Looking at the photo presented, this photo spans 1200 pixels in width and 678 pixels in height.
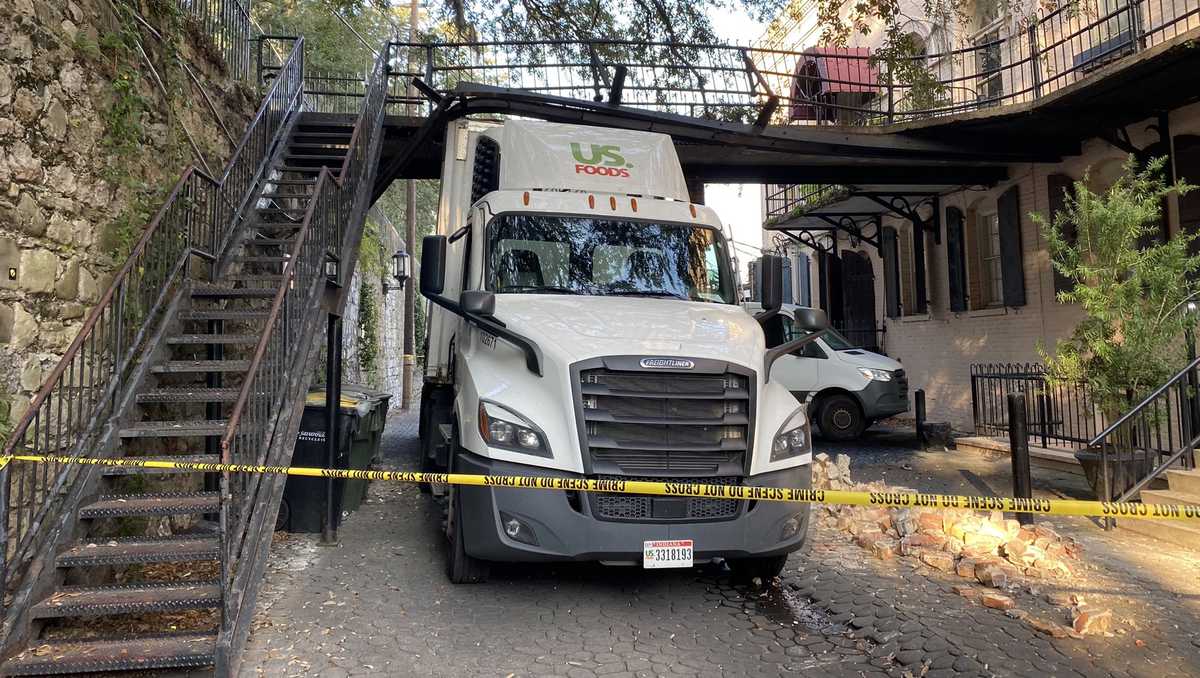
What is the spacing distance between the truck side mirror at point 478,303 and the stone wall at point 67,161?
2.63 meters

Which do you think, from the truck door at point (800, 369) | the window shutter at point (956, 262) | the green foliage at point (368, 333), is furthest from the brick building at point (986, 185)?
the green foliage at point (368, 333)

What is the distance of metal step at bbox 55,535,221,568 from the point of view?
3811 mm

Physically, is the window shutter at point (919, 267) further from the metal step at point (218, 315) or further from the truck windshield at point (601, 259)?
the metal step at point (218, 315)

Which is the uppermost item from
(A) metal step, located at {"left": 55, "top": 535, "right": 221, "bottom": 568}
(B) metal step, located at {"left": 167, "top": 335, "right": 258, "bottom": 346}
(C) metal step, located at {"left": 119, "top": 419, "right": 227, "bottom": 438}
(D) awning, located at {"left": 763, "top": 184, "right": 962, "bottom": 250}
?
(D) awning, located at {"left": 763, "top": 184, "right": 962, "bottom": 250}

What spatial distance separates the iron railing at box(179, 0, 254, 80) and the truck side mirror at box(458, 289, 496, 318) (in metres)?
4.68

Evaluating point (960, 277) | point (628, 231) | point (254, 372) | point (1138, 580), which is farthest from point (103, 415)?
point (960, 277)

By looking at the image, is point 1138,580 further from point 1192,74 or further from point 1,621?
point 1,621

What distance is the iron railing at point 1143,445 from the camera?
6.37 m

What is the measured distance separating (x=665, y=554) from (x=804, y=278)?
16.7m

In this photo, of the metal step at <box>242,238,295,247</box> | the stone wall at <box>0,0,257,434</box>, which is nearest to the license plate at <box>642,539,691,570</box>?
the stone wall at <box>0,0,257,434</box>

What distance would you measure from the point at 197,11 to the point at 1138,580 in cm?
976

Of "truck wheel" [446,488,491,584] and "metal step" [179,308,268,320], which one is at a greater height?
"metal step" [179,308,268,320]

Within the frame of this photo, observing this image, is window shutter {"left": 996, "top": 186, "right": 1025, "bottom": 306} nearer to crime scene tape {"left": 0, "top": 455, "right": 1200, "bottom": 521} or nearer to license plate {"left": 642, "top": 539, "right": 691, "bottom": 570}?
crime scene tape {"left": 0, "top": 455, "right": 1200, "bottom": 521}

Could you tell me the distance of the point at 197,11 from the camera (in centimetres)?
728
